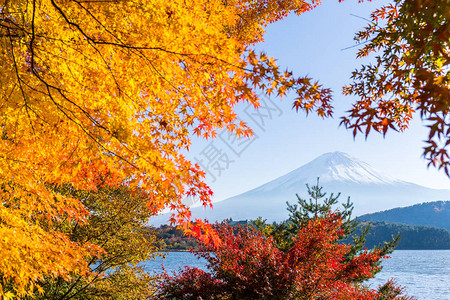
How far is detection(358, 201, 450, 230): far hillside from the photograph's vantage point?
115750mm

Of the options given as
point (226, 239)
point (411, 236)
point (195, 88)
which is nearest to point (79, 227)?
point (226, 239)

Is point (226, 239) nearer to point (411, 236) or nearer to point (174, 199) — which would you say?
point (174, 199)

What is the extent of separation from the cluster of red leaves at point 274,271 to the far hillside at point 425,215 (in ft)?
394

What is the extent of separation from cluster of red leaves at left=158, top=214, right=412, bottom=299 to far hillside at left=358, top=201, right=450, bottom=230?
12007 cm

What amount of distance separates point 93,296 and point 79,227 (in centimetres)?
189

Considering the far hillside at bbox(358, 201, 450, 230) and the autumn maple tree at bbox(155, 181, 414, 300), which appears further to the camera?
the far hillside at bbox(358, 201, 450, 230)

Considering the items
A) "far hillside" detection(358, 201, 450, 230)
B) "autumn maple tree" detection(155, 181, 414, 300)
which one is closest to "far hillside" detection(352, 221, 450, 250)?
"far hillside" detection(358, 201, 450, 230)

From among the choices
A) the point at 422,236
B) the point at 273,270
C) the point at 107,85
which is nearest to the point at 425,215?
the point at 422,236

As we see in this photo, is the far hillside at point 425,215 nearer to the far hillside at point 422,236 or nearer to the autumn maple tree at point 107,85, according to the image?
the far hillside at point 422,236

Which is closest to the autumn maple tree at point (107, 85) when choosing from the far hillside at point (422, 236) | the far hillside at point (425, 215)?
the far hillside at point (422, 236)

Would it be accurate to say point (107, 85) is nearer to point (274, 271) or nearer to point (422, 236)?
point (274, 271)

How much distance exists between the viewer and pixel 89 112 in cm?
315

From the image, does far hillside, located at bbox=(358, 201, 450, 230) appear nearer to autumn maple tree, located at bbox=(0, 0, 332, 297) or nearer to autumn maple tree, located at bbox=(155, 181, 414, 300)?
autumn maple tree, located at bbox=(155, 181, 414, 300)

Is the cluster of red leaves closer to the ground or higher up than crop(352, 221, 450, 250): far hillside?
higher up
